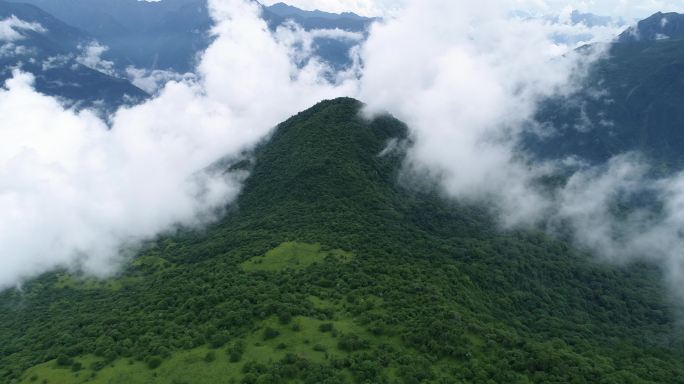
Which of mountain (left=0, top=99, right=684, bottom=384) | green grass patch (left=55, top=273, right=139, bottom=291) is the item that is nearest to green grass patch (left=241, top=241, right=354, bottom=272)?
mountain (left=0, top=99, right=684, bottom=384)

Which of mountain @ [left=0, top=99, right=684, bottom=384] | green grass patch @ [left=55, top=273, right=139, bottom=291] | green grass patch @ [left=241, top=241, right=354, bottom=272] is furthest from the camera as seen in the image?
green grass patch @ [left=55, top=273, right=139, bottom=291]

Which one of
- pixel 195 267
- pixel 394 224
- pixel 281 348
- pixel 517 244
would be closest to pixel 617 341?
pixel 517 244

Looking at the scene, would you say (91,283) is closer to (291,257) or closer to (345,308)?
(291,257)

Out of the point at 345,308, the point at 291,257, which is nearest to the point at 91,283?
the point at 291,257

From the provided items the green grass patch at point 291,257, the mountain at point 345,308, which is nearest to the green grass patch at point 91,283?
the mountain at point 345,308

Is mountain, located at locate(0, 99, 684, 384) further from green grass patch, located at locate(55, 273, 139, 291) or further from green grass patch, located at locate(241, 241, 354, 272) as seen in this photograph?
green grass patch, located at locate(55, 273, 139, 291)
